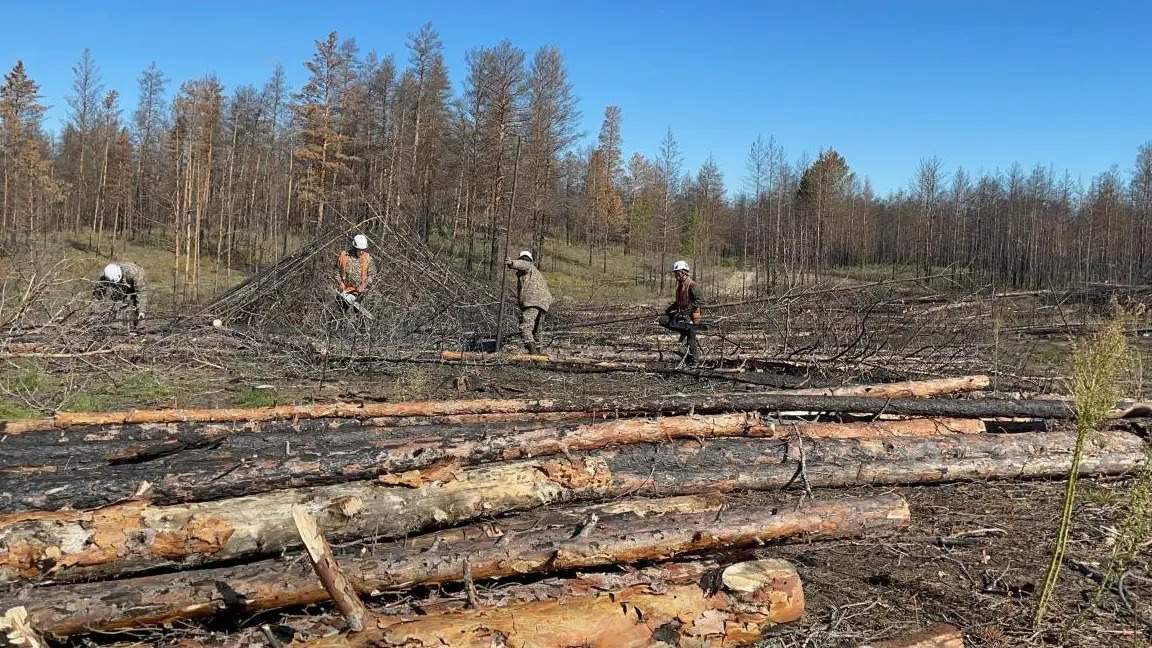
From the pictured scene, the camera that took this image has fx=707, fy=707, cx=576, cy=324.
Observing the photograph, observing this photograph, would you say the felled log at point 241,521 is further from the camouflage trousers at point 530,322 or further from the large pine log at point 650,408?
the camouflage trousers at point 530,322

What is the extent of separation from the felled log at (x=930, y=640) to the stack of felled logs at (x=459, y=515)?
38cm

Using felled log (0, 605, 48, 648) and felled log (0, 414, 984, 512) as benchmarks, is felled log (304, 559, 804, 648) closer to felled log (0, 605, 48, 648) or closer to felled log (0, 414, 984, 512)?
felled log (0, 605, 48, 648)

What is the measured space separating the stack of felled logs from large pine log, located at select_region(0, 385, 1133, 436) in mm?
42

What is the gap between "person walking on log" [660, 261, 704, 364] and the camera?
10258mm

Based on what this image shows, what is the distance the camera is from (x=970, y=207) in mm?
41781

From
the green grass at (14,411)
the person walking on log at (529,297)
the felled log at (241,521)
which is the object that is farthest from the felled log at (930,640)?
the person walking on log at (529,297)

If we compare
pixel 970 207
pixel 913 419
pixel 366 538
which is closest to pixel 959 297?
pixel 913 419

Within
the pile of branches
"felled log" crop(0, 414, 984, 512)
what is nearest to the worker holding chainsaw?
the pile of branches

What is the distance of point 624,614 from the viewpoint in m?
2.93

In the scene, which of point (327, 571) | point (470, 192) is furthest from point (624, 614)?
point (470, 192)

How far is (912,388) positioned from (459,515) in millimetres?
5535

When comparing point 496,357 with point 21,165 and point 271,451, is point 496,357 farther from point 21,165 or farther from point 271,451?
point 21,165

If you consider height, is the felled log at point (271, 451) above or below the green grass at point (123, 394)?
above

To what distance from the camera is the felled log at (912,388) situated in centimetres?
715
